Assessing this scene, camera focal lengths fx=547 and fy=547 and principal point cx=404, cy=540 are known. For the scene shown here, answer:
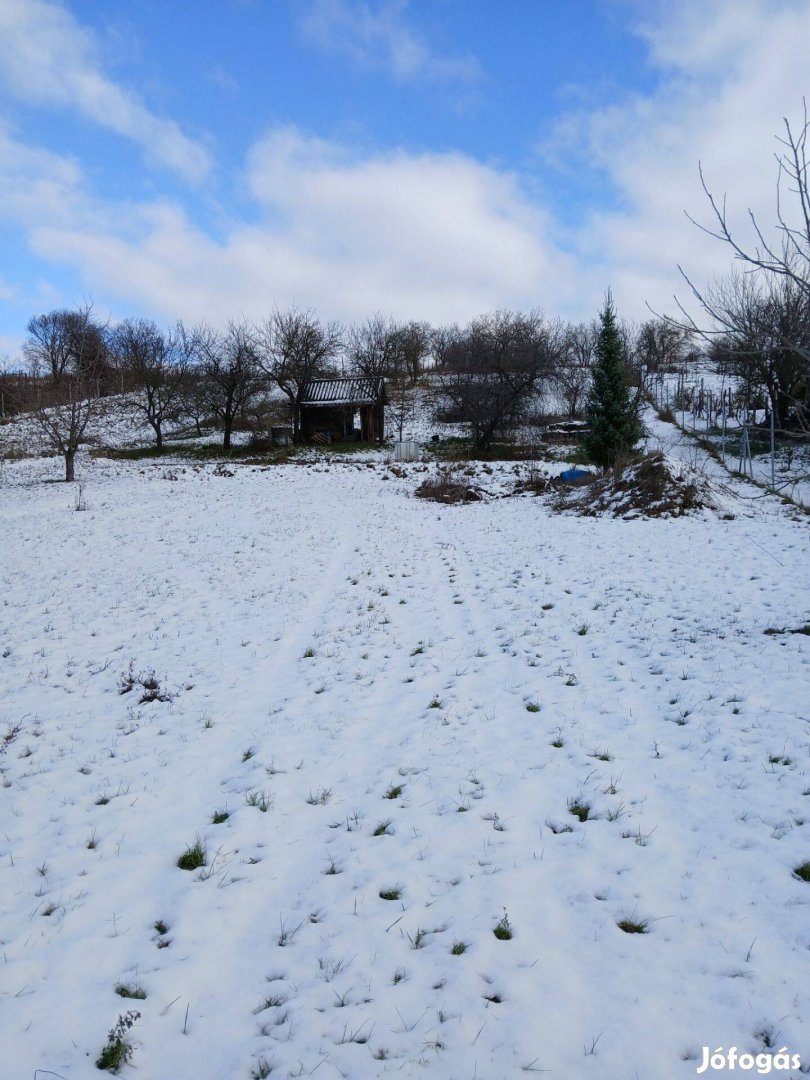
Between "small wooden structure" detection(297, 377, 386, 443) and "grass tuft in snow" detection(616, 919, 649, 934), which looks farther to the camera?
"small wooden structure" detection(297, 377, 386, 443)

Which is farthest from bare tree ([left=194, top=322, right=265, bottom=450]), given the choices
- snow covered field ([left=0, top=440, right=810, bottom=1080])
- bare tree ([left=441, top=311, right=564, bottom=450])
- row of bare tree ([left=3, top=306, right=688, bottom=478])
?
snow covered field ([left=0, top=440, right=810, bottom=1080])

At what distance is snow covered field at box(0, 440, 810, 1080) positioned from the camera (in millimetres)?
2641

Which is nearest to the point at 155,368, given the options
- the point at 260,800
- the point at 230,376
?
the point at 230,376

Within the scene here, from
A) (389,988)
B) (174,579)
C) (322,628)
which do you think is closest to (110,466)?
(174,579)

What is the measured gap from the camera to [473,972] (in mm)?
2891

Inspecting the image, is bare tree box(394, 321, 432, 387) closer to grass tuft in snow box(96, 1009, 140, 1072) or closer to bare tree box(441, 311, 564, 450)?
bare tree box(441, 311, 564, 450)

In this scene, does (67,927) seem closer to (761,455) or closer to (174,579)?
(174,579)

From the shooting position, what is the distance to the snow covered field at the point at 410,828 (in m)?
2.64

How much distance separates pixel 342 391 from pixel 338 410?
1.46 meters

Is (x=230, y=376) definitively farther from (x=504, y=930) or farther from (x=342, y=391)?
(x=504, y=930)

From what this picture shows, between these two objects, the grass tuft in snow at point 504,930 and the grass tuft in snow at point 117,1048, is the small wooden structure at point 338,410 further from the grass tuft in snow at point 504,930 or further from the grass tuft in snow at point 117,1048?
the grass tuft in snow at point 117,1048

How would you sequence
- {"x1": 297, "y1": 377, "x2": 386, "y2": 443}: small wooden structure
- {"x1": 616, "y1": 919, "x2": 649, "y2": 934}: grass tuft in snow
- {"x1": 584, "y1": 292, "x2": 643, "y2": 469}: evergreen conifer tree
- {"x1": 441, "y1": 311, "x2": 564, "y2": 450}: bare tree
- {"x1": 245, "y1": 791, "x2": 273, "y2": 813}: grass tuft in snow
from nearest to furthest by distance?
{"x1": 616, "y1": 919, "x2": 649, "y2": 934}: grass tuft in snow → {"x1": 245, "y1": 791, "x2": 273, "y2": 813}: grass tuft in snow → {"x1": 584, "y1": 292, "x2": 643, "y2": 469}: evergreen conifer tree → {"x1": 441, "y1": 311, "x2": 564, "y2": 450}: bare tree → {"x1": 297, "y1": 377, "x2": 386, "y2": 443}: small wooden structure

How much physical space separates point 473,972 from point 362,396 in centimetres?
3820

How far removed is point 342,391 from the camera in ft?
129
